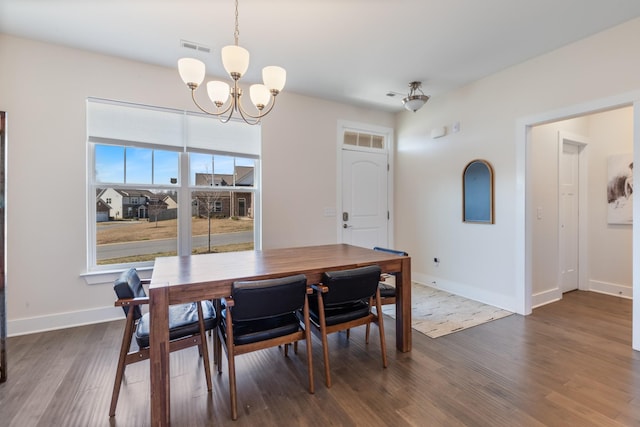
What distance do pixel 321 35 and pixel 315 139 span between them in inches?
65.9

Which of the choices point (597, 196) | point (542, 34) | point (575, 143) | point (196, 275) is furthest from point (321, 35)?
point (597, 196)

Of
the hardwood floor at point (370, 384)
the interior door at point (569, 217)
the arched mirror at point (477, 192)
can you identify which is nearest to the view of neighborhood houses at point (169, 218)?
the hardwood floor at point (370, 384)

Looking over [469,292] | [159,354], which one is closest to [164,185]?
[159,354]

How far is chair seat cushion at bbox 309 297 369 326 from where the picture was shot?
210 centimetres

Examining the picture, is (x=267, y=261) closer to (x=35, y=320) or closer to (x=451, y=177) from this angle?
(x=35, y=320)

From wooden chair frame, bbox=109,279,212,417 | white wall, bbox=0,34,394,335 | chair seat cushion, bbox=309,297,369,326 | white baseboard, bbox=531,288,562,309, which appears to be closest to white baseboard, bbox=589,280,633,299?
white baseboard, bbox=531,288,562,309

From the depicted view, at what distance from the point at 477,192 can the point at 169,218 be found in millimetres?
3763

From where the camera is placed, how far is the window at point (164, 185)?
10.2 ft

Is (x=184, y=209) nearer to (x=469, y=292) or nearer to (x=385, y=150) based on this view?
(x=385, y=150)

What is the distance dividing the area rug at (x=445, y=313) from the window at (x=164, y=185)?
7.12 feet

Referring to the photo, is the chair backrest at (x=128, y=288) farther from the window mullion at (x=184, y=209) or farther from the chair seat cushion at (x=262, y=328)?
the window mullion at (x=184, y=209)

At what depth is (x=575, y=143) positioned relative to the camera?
4.02 meters

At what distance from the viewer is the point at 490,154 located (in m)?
3.58

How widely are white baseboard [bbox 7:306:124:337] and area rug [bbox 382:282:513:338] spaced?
2973 millimetres
